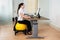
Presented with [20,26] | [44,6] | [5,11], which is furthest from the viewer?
[5,11]

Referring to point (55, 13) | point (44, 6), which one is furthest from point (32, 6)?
point (55, 13)

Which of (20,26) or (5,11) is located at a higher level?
(5,11)

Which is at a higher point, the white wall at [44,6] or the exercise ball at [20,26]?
the white wall at [44,6]

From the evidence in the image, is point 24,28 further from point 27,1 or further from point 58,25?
point 27,1

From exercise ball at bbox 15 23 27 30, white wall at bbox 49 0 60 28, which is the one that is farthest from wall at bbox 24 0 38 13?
exercise ball at bbox 15 23 27 30

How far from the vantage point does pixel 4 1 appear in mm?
8336

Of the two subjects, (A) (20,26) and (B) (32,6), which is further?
(B) (32,6)

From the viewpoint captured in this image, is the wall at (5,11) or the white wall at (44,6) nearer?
the white wall at (44,6)

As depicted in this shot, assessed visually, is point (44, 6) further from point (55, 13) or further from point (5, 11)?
point (5, 11)

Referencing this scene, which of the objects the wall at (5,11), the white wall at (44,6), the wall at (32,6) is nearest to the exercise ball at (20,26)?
the wall at (32,6)

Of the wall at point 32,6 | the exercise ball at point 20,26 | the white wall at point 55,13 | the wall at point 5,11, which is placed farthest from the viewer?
the wall at point 5,11

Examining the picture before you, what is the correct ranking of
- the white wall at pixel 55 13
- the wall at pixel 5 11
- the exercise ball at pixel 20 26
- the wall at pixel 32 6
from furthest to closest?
the wall at pixel 5 11
the wall at pixel 32 6
the white wall at pixel 55 13
the exercise ball at pixel 20 26

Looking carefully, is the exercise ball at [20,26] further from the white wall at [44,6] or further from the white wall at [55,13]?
the white wall at [44,6]

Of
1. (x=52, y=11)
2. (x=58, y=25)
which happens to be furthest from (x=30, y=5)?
(x=58, y=25)
